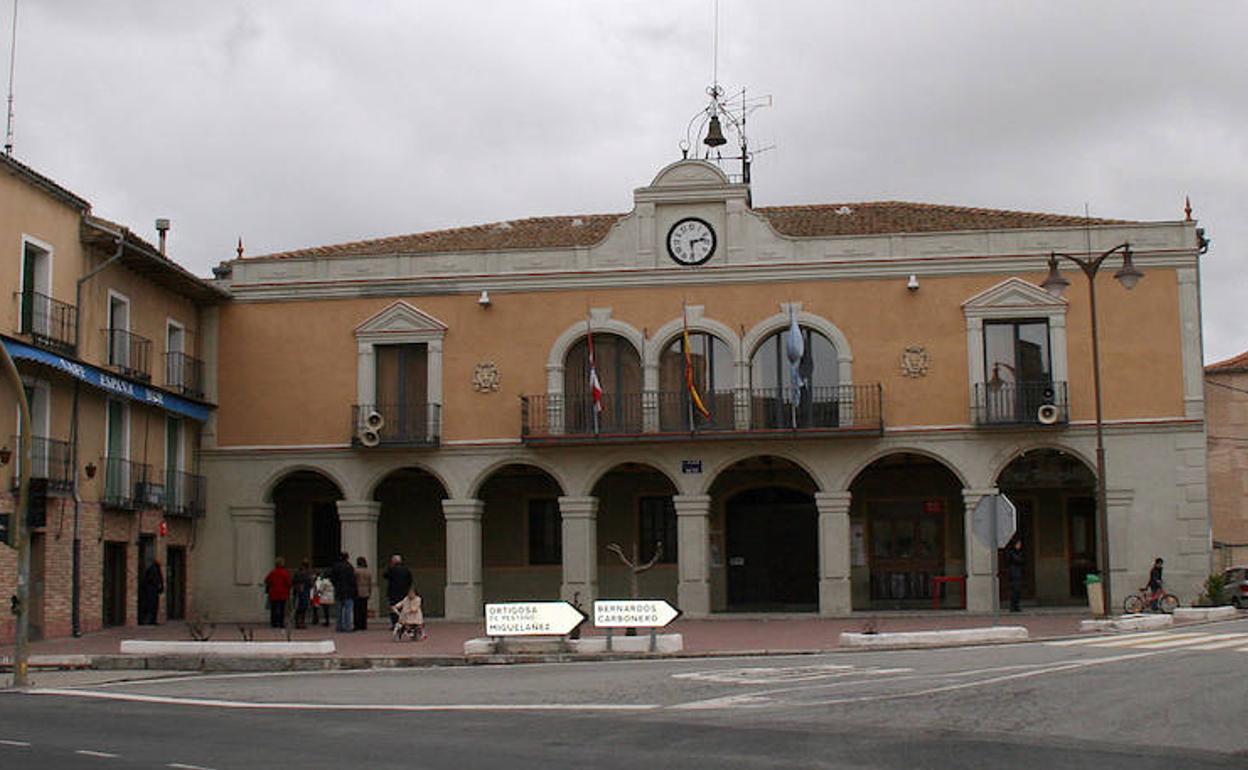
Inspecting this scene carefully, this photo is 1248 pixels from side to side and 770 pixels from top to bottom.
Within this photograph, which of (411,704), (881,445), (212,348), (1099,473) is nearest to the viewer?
(411,704)

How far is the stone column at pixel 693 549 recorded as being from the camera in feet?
113

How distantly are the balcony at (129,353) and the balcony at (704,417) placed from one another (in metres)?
7.89

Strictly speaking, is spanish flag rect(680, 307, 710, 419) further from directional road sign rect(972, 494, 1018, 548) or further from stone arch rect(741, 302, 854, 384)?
directional road sign rect(972, 494, 1018, 548)

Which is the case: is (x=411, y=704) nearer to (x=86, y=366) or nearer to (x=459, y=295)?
(x=86, y=366)

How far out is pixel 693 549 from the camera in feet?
114

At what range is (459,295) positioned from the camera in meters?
35.9

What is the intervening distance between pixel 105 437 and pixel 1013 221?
64.3 feet

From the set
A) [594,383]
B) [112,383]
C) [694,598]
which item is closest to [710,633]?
[694,598]

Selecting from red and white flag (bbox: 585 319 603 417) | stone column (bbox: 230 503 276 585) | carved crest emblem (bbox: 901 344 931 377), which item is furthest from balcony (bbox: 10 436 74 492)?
carved crest emblem (bbox: 901 344 931 377)

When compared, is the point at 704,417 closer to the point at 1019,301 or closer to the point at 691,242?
the point at 691,242

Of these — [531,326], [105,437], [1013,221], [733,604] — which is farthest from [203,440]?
[1013,221]

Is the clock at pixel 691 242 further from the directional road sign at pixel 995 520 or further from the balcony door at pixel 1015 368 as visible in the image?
the directional road sign at pixel 995 520

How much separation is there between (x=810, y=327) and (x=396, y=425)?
9.27 meters

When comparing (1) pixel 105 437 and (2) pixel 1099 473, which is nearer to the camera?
(2) pixel 1099 473
